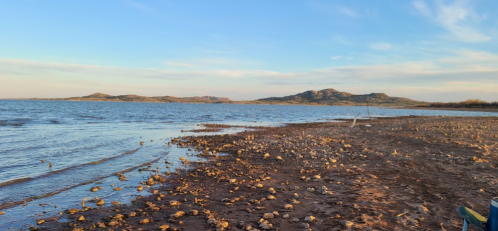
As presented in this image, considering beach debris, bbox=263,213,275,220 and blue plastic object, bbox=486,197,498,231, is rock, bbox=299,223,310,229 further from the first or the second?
blue plastic object, bbox=486,197,498,231

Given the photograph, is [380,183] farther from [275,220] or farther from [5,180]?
[5,180]

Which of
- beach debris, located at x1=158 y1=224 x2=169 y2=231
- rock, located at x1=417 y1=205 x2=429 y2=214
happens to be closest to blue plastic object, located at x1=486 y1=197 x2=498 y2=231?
rock, located at x1=417 y1=205 x2=429 y2=214

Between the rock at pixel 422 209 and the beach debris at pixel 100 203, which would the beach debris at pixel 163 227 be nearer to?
the beach debris at pixel 100 203

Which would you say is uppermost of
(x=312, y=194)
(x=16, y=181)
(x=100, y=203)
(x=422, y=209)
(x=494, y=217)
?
(x=494, y=217)

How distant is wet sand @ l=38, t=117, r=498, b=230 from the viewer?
6.91 meters

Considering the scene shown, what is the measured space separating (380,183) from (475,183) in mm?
2970

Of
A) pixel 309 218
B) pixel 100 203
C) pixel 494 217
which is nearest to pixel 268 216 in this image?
pixel 309 218

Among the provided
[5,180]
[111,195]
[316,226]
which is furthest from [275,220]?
[5,180]

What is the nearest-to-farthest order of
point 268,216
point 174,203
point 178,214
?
1. point 268,216
2. point 178,214
3. point 174,203

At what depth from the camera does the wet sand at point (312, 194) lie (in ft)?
22.7

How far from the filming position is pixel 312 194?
913 cm

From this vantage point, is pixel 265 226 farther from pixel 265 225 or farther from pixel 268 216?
pixel 268 216

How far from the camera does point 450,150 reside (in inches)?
648

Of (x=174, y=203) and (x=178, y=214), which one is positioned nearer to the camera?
(x=178, y=214)
